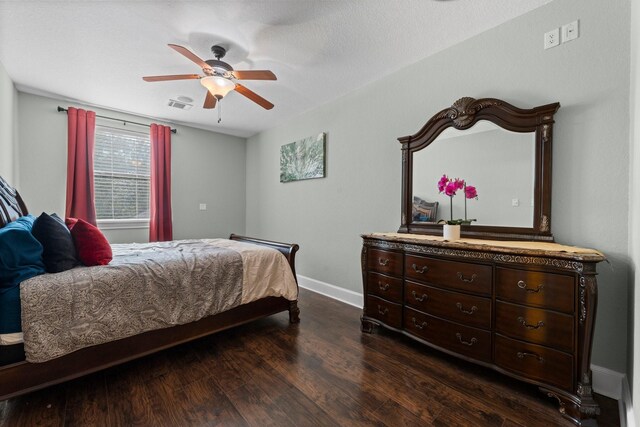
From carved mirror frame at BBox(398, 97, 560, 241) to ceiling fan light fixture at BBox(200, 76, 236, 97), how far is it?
1.73 metres

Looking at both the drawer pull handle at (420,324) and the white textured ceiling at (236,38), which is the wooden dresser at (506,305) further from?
the white textured ceiling at (236,38)

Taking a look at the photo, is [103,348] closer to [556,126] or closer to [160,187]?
[160,187]

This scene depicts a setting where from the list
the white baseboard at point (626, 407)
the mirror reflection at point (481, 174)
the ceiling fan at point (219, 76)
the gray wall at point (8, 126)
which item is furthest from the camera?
the gray wall at point (8, 126)

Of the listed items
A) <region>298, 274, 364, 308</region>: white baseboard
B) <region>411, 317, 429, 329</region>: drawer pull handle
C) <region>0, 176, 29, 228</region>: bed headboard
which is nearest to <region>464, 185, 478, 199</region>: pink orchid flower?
<region>411, 317, 429, 329</region>: drawer pull handle

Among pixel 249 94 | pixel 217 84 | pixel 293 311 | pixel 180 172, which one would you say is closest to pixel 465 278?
pixel 293 311

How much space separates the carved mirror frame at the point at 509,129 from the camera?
1.88 m

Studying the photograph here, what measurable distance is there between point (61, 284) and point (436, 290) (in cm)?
240

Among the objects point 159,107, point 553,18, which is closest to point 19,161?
point 159,107

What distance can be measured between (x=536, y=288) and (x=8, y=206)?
356 cm

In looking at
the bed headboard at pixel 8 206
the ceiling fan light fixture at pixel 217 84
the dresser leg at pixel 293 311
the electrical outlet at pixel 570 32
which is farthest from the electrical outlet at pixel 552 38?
the bed headboard at pixel 8 206

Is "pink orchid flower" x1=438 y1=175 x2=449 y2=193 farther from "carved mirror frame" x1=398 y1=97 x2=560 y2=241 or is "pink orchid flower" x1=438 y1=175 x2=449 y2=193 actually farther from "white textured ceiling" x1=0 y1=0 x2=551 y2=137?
"white textured ceiling" x1=0 y1=0 x2=551 y2=137

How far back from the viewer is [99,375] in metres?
1.85

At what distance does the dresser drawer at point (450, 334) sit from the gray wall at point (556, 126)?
68 cm

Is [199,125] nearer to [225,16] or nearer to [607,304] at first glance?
[225,16]
